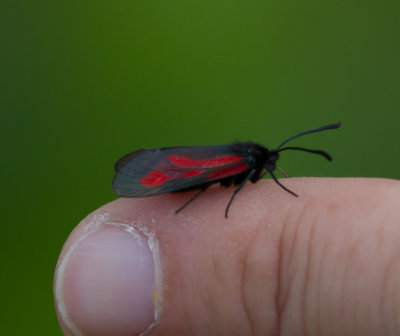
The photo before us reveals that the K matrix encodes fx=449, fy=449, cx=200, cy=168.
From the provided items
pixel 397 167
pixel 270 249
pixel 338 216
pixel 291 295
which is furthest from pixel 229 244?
pixel 397 167

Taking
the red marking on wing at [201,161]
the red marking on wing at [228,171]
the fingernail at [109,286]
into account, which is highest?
the red marking on wing at [201,161]

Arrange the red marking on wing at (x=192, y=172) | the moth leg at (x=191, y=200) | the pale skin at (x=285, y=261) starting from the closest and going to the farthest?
the pale skin at (x=285, y=261) < the moth leg at (x=191, y=200) < the red marking on wing at (x=192, y=172)

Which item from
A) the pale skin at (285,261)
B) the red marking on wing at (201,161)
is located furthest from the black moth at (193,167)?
the pale skin at (285,261)

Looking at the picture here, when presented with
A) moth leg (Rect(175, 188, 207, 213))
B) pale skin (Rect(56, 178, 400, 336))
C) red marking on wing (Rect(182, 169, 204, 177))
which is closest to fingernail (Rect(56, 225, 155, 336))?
pale skin (Rect(56, 178, 400, 336))

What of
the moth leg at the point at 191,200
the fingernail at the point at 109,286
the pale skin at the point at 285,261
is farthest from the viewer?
the moth leg at the point at 191,200

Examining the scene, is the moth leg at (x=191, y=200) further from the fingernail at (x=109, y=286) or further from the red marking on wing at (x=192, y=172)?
the fingernail at (x=109, y=286)

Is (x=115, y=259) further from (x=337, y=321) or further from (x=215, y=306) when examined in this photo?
(x=337, y=321)

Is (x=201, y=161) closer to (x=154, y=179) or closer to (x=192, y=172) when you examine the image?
(x=192, y=172)
